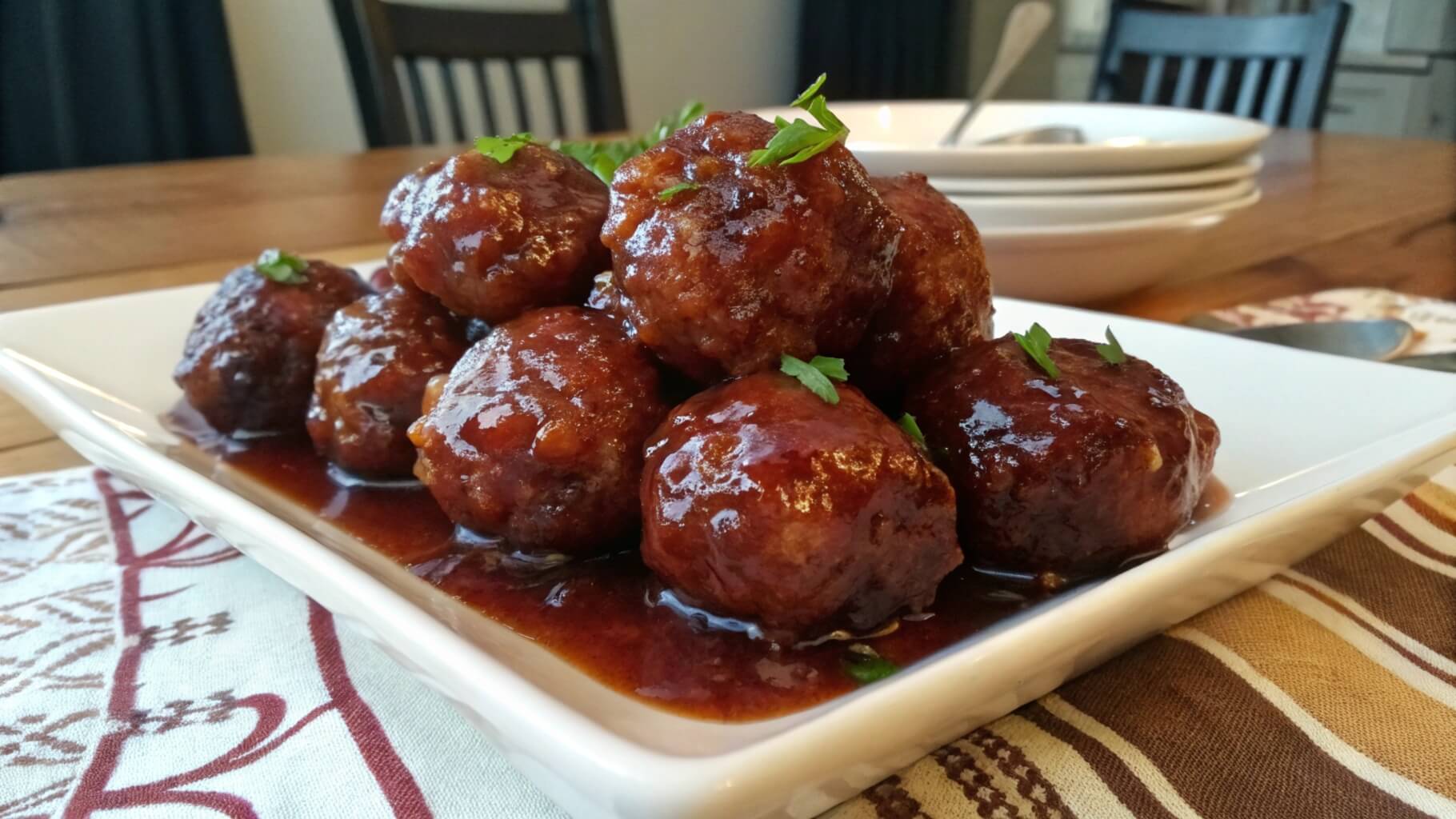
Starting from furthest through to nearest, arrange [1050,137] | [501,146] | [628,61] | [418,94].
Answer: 1. [628,61]
2. [418,94]
3. [1050,137]
4. [501,146]

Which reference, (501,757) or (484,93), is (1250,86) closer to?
(484,93)

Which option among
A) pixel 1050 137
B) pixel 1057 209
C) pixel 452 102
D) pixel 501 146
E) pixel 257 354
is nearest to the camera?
pixel 501 146

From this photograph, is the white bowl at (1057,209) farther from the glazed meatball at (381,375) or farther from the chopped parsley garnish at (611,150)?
the glazed meatball at (381,375)

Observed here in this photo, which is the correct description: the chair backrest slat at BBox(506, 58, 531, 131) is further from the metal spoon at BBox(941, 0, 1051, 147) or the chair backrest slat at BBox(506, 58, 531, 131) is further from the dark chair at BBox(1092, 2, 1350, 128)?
the dark chair at BBox(1092, 2, 1350, 128)

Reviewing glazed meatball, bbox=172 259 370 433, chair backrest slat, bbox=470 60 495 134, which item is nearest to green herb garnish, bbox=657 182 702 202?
glazed meatball, bbox=172 259 370 433

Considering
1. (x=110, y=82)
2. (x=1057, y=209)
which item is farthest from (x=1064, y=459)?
(x=110, y=82)
